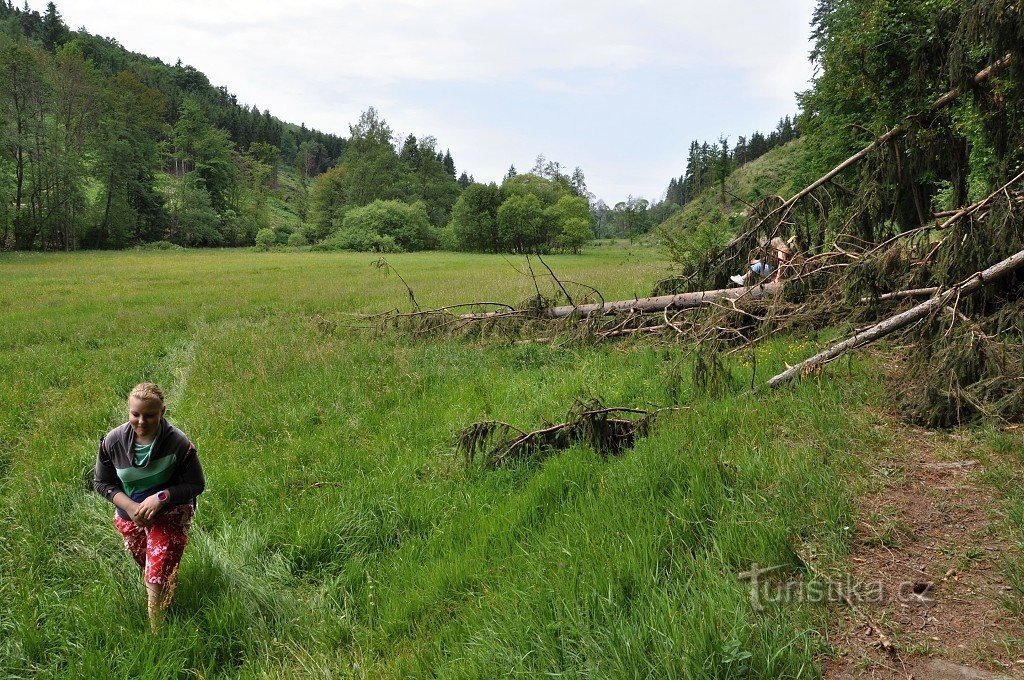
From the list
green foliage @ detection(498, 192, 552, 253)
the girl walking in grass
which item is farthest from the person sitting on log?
green foliage @ detection(498, 192, 552, 253)

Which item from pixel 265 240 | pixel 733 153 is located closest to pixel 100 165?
pixel 265 240

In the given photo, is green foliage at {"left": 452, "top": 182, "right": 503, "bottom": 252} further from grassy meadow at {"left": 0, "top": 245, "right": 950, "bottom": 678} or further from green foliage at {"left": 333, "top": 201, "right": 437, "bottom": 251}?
grassy meadow at {"left": 0, "top": 245, "right": 950, "bottom": 678}

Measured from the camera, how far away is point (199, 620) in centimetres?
302

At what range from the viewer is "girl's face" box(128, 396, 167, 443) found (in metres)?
2.90

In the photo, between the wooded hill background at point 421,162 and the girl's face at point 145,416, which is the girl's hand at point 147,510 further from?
the wooded hill background at point 421,162

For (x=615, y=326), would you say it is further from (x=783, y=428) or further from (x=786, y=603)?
(x=786, y=603)

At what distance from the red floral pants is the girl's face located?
46 centimetres

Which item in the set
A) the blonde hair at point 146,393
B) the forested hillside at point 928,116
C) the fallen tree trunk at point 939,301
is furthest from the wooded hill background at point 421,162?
the blonde hair at point 146,393

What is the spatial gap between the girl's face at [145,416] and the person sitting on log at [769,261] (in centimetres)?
675

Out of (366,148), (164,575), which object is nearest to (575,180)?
(366,148)

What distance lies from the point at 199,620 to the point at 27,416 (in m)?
5.39

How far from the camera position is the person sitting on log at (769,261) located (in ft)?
23.8

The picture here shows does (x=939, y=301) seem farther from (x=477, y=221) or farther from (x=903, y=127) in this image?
(x=477, y=221)

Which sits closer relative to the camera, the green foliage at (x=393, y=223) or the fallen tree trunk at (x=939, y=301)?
the fallen tree trunk at (x=939, y=301)
